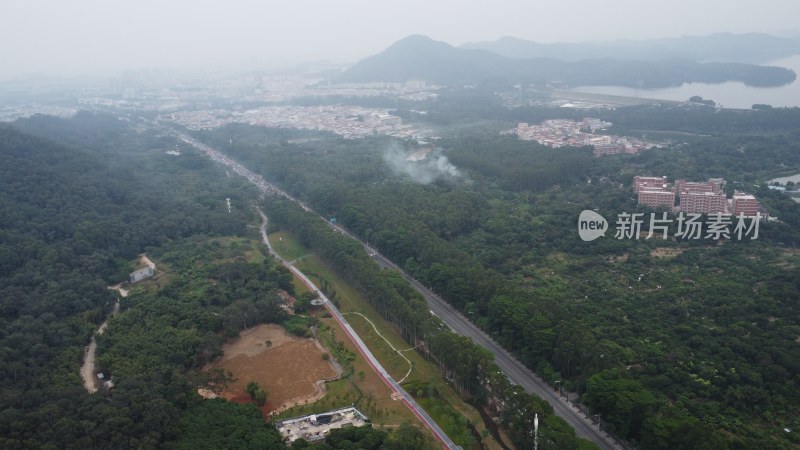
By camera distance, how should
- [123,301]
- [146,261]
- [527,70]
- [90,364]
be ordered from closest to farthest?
1. [90,364]
2. [123,301]
3. [146,261]
4. [527,70]

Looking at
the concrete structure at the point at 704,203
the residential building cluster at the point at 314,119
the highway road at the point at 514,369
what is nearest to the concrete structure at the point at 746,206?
the concrete structure at the point at 704,203

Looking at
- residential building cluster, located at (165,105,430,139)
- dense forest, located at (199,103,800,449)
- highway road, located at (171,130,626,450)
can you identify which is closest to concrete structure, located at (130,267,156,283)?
highway road, located at (171,130,626,450)

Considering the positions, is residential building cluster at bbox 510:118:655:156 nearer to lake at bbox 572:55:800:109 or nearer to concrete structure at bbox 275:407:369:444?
lake at bbox 572:55:800:109

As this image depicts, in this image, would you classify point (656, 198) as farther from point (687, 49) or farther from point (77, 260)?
point (687, 49)

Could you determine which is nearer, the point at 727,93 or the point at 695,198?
the point at 695,198

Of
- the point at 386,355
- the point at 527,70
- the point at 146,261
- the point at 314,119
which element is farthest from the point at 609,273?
the point at 527,70

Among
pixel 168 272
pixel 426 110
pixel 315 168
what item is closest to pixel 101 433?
pixel 168 272

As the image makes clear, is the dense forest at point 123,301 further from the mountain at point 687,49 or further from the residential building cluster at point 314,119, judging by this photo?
the mountain at point 687,49
